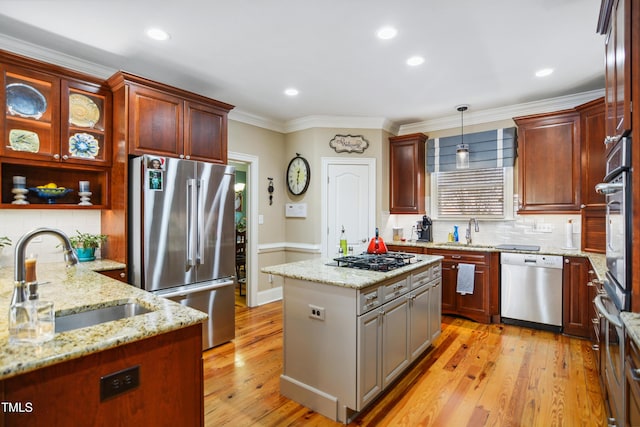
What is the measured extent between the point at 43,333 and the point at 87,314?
0.62 metres

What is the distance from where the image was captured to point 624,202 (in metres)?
1.54

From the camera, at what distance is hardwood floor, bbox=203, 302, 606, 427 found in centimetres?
218

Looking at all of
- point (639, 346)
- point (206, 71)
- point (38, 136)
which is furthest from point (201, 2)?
point (639, 346)

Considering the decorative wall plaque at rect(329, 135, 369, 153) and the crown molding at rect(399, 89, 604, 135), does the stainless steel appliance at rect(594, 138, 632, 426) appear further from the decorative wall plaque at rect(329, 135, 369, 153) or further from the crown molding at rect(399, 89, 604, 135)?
the decorative wall plaque at rect(329, 135, 369, 153)

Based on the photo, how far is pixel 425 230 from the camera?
15.9 feet

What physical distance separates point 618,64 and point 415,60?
1.65 m

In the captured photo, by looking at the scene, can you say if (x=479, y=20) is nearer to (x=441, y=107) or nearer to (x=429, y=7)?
(x=429, y=7)

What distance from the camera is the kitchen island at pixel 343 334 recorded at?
2.10 m

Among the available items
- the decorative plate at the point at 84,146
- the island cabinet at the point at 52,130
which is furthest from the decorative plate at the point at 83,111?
the decorative plate at the point at 84,146

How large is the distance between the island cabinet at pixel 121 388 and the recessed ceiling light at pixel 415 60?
280 cm

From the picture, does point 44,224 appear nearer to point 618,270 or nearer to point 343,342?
point 343,342

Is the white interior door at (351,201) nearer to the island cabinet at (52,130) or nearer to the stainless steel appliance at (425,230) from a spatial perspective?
the stainless steel appliance at (425,230)

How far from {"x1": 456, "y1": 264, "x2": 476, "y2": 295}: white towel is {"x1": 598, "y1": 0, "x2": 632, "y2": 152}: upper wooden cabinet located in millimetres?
2347

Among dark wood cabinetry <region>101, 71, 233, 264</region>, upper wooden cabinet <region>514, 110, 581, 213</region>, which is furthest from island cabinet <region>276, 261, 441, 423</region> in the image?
upper wooden cabinet <region>514, 110, 581, 213</region>
